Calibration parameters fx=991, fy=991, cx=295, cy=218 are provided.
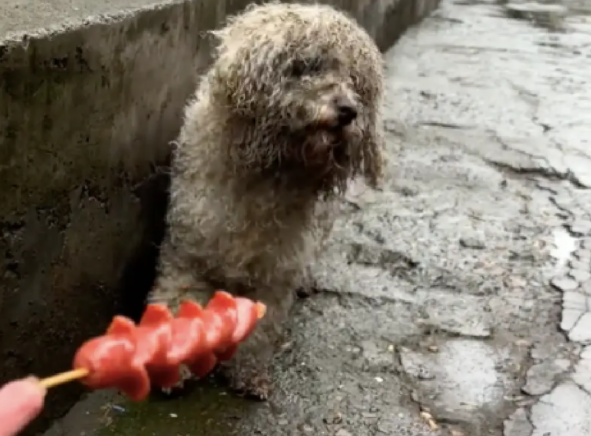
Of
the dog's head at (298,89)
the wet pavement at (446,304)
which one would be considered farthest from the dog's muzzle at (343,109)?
the wet pavement at (446,304)

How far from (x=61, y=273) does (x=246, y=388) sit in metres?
0.78

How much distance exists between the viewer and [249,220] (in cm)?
323

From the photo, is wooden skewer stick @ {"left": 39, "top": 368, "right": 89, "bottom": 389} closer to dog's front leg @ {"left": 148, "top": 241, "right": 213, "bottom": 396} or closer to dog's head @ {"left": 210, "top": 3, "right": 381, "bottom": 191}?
dog's head @ {"left": 210, "top": 3, "right": 381, "bottom": 191}

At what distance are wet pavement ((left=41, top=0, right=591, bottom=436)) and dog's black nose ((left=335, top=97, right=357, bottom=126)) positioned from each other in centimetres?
102

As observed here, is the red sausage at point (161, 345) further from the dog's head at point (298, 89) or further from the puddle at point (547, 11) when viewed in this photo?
the puddle at point (547, 11)

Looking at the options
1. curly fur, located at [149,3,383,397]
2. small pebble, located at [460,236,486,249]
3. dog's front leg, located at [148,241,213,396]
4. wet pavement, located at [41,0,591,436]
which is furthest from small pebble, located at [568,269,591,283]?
dog's front leg, located at [148,241,213,396]

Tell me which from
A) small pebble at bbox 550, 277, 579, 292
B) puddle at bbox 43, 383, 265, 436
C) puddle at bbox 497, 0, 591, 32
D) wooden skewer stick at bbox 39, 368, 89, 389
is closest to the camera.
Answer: wooden skewer stick at bbox 39, 368, 89, 389

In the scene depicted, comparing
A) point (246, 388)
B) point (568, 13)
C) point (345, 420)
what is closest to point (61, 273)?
point (246, 388)

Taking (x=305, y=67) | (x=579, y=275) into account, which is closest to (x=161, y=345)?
(x=305, y=67)

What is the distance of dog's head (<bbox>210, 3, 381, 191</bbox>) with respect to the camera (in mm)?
2969

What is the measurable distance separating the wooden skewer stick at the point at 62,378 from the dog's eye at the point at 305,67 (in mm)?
1262

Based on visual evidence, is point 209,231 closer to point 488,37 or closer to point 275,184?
point 275,184

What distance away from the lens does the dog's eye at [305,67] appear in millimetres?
3014

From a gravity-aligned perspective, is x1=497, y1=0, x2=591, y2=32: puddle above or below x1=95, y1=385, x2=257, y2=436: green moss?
above
